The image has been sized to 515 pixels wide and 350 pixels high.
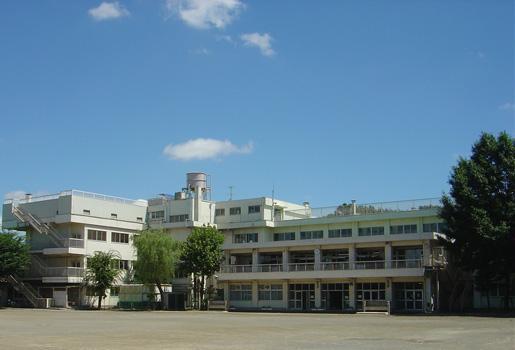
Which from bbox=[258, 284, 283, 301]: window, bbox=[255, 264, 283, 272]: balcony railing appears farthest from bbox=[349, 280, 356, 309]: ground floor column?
bbox=[258, 284, 283, 301]: window

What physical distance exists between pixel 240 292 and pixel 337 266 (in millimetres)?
11972

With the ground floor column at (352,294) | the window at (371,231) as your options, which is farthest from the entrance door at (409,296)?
the window at (371,231)

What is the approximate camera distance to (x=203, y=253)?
6278cm

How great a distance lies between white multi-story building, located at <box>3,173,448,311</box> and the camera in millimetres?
57062

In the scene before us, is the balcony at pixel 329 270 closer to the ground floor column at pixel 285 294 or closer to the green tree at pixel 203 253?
the ground floor column at pixel 285 294

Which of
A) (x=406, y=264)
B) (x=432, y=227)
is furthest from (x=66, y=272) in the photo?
(x=432, y=227)

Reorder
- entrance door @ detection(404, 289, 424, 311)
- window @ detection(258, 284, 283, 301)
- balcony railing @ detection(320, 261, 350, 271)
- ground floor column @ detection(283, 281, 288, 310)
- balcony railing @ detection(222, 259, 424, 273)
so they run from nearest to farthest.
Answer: entrance door @ detection(404, 289, 424, 311) → balcony railing @ detection(222, 259, 424, 273) → balcony railing @ detection(320, 261, 350, 271) → ground floor column @ detection(283, 281, 288, 310) → window @ detection(258, 284, 283, 301)

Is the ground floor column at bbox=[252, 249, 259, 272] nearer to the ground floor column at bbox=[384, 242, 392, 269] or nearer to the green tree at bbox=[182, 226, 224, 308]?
the green tree at bbox=[182, 226, 224, 308]

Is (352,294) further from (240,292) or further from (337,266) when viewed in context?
(240,292)

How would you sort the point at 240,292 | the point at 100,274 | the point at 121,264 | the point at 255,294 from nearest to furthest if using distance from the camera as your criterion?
the point at 100,274, the point at 255,294, the point at 240,292, the point at 121,264

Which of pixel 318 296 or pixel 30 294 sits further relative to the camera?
pixel 30 294

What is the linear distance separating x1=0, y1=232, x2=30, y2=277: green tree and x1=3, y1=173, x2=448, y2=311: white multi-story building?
3.13 meters

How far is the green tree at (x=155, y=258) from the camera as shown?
62406 mm

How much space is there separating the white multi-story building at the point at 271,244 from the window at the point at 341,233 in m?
0.10
